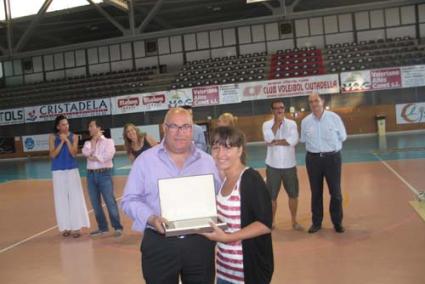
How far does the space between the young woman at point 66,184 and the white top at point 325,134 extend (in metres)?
3.62

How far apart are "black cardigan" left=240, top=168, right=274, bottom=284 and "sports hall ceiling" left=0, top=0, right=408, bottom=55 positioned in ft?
84.6

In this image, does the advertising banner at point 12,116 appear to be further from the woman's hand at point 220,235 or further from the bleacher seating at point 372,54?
the woman's hand at point 220,235

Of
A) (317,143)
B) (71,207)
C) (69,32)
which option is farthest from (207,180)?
(69,32)

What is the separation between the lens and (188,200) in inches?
99.2

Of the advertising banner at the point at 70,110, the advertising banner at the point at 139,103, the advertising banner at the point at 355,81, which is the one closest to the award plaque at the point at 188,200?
the advertising banner at the point at 355,81

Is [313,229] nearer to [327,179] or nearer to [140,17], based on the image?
[327,179]

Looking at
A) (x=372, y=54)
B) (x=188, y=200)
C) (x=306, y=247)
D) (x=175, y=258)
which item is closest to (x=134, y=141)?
(x=306, y=247)

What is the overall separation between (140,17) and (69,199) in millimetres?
26089

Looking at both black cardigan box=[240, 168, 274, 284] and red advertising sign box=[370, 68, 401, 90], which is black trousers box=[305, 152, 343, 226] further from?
red advertising sign box=[370, 68, 401, 90]

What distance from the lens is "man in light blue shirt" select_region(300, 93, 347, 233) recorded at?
6.30 m

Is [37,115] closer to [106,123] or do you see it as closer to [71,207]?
[106,123]

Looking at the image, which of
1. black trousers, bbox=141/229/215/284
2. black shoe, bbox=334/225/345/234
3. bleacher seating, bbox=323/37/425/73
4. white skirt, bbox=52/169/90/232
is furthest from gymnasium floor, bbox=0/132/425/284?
bleacher seating, bbox=323/37/425/73

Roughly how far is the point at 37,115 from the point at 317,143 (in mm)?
27650

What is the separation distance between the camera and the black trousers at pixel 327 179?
630 centimetres
